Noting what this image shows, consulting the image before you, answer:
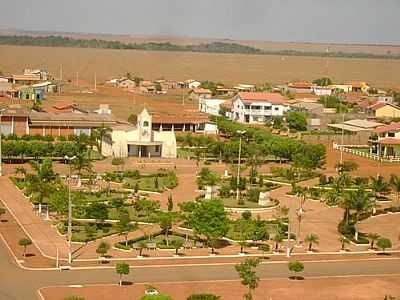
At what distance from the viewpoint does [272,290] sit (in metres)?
13.0

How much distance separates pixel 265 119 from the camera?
36.9m

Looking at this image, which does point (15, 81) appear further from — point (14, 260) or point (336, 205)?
A: point (14, 260)

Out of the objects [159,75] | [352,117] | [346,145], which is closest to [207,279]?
[346,145]

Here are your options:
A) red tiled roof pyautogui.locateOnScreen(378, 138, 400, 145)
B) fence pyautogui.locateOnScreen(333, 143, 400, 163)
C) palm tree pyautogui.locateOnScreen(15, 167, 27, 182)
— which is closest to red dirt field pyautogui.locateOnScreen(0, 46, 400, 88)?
fence pyautogui.locateOnScreen(333, 143, 400, 163)

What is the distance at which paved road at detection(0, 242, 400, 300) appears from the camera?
12812 mm

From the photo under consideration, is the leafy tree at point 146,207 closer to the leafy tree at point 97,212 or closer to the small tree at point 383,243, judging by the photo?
the leafy tree at point 97,212

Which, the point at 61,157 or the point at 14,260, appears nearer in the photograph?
the point at 14,260

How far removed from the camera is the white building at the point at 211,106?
39438mm

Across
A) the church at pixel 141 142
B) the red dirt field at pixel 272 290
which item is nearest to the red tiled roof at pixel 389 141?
the church at pixel 141 142

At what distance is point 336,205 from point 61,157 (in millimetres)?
9024

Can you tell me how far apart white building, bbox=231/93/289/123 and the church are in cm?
1011

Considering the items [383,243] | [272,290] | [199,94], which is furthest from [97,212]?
[199,94]

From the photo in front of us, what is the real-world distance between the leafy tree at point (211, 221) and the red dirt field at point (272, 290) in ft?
7.13

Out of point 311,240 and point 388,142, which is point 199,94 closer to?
point 388,142
